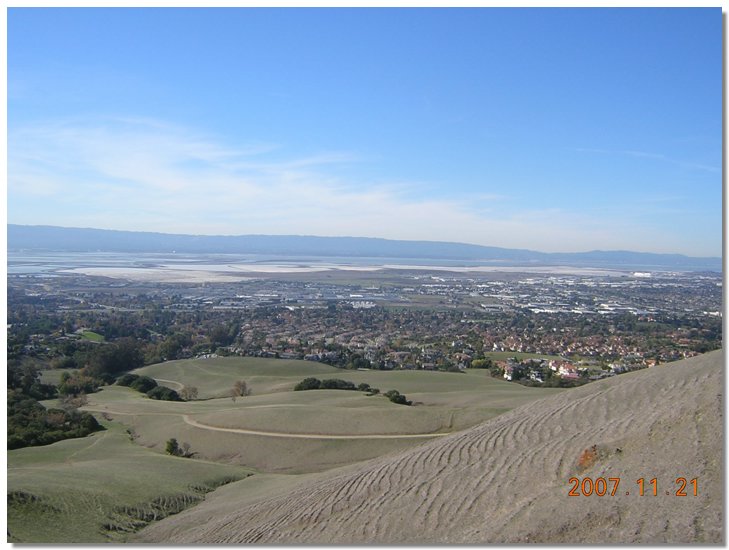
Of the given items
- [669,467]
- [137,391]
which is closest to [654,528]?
[669,467]

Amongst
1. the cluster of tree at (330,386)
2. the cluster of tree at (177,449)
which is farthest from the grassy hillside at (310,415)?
the cluster of tree at (330,386)

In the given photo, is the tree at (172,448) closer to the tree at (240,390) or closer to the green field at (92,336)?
the tree at (240,390)

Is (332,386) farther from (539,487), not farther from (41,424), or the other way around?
(539,487)

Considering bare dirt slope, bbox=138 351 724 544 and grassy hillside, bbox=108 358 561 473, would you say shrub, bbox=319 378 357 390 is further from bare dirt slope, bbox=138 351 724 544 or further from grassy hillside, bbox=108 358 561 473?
bare dirt slope, bbox=138 351 724 544

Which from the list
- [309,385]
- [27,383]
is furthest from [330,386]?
[27,383]

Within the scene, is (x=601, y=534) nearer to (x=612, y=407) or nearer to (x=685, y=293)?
(x=612, y=407)
